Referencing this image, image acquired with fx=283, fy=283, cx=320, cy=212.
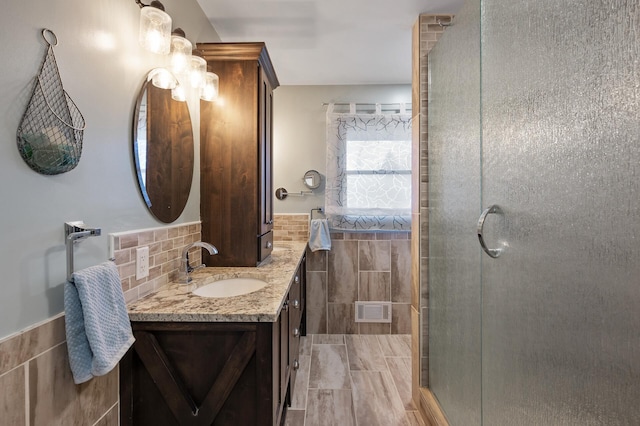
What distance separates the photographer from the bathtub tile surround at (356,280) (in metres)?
2.77

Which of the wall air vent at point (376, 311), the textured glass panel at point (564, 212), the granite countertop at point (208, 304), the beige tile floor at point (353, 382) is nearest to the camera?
the textured glass panel at point (564, 212)

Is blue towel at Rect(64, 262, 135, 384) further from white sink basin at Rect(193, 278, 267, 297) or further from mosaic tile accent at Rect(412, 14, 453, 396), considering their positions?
mosaic tile accent at Rect(412, 14, 453, 396)

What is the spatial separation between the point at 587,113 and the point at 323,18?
1647 millimetres

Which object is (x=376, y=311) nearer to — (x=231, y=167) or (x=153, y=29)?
(x=231, y=167)

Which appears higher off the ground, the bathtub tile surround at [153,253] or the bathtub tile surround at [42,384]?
the bathtub tile surround at [153,253]

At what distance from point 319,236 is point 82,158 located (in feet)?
6.44

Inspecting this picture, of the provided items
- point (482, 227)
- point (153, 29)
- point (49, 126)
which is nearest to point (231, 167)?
point (153, 29)

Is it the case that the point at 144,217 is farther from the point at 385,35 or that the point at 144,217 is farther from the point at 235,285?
→ the point at 385,35

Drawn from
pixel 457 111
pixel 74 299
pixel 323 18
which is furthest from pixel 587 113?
pixel 323 18

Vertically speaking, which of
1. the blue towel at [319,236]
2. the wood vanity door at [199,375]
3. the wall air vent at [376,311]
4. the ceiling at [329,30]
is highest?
the ceiling at [329,30]

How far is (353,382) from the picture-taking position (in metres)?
2.03

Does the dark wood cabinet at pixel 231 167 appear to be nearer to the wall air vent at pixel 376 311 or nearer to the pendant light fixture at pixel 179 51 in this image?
the pendant light fixture at pixel 179 51

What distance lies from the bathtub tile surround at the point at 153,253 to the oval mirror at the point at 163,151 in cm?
10

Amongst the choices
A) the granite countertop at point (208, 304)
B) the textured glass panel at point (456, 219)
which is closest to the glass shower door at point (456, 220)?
the textured glass panel at point (456, 219)
